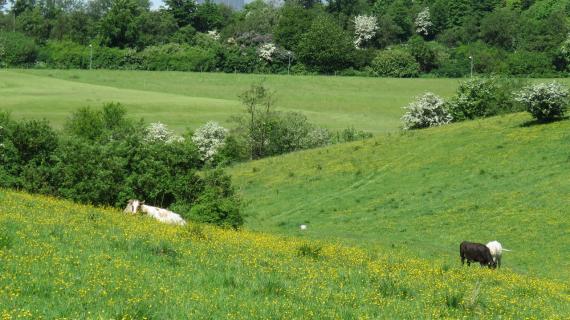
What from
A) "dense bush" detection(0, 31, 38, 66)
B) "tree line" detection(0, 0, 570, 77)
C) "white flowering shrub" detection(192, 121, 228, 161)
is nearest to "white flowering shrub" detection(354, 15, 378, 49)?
"tree line" detection(0, 0, 570, 77)

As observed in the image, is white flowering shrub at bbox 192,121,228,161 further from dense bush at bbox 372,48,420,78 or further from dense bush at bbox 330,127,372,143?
dense bush at bbox 372,48,420,78

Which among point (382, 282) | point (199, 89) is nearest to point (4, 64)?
point (199, 89)

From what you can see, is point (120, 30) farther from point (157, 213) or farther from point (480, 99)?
point (157, 213)

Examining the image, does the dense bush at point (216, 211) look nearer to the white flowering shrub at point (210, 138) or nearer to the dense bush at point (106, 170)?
the dense bush at point (106, 170)

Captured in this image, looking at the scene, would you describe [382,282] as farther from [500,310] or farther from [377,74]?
[377,74]

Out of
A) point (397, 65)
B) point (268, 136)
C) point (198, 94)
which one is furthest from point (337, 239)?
point (397, 65)

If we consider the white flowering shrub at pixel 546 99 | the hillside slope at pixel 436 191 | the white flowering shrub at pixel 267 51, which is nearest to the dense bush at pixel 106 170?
the hillside slope at pixel 436 191

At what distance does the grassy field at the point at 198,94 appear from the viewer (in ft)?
369

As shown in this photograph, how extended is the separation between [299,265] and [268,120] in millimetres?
73425

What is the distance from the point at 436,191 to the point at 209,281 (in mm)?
39111

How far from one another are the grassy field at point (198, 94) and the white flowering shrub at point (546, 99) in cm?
4381

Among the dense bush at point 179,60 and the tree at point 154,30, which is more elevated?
the tree at point 154,30

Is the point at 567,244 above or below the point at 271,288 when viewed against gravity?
below

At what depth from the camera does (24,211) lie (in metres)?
23.7
